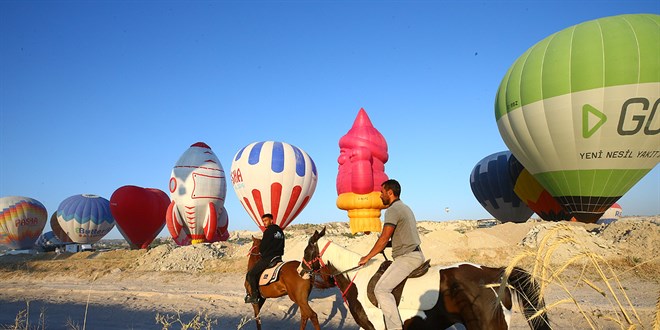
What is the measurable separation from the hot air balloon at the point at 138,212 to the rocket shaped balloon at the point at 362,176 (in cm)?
1811

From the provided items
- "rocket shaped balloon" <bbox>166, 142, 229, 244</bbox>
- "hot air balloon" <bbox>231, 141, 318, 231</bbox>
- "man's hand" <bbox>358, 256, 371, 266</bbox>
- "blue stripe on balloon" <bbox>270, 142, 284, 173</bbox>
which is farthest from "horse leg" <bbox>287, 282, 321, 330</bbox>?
"rocket shaped balloon" <bbox>166, 142, 229, 244</bbox>

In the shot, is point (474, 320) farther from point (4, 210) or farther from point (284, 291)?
point (4, 210)

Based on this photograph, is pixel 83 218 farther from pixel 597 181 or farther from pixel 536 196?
pixel 597 181

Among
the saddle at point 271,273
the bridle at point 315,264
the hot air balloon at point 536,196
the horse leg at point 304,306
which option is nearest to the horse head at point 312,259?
the bridle at point 315,264

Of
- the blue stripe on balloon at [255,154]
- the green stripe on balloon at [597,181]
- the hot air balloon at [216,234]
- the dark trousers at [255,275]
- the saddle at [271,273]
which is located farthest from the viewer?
the hot air balloon at [216,234]

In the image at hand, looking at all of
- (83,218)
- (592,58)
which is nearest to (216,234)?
(83,218)

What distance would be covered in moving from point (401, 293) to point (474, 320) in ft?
3.14

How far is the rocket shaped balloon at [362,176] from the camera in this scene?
27734 mm

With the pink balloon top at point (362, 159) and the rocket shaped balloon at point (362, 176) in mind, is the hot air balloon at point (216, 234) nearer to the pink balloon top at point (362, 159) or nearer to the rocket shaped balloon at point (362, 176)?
the rocket shaped balloon at point (362, 176)

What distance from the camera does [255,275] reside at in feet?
29.7

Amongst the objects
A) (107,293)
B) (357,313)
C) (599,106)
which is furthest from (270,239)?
(599,106)

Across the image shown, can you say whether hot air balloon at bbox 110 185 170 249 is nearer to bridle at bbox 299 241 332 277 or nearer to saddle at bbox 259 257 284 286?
saddle at bbox 259 257 284 286

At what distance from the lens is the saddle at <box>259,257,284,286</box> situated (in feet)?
28.7

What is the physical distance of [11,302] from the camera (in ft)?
45.4
